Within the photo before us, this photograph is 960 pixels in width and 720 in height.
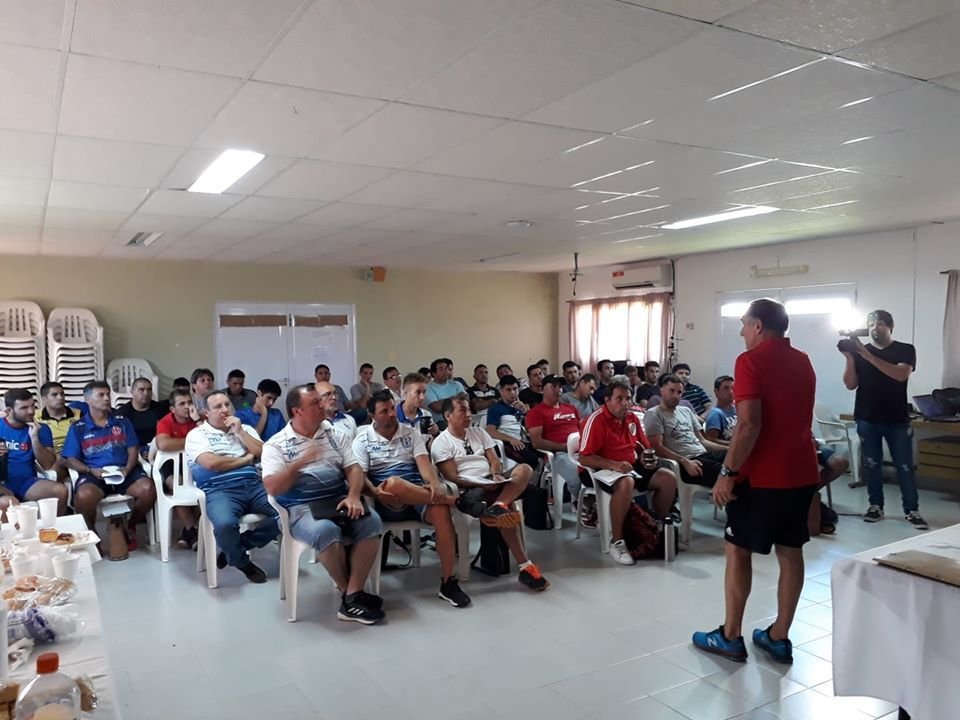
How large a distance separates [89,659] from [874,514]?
525cm

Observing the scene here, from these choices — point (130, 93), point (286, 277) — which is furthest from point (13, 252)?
point (130, 93)

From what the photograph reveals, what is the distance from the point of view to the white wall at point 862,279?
20.3 ft

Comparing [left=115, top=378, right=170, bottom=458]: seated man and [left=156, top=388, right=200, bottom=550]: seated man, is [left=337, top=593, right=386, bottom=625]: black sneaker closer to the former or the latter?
[left=156, top=388, right=200, bottom=550]: seated man

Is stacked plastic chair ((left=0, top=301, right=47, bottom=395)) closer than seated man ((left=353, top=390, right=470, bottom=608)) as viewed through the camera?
No

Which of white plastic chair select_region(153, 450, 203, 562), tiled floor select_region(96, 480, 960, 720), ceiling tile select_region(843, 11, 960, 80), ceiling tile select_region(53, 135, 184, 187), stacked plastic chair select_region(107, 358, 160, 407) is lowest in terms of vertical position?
tiled floor select_region(96, 480, 960, 720)

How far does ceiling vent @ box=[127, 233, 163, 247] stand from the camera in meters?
5.92

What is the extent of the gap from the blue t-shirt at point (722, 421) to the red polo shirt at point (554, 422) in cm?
107

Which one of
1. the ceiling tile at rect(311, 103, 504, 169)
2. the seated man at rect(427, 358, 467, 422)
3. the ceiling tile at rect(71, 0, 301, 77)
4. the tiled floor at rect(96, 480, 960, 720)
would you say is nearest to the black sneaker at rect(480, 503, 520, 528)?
the tiled floor at rect(96, 480, 960, 720)

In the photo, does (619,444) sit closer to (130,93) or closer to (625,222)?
(625,222)

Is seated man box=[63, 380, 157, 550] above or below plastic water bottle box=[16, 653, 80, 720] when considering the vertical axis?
below

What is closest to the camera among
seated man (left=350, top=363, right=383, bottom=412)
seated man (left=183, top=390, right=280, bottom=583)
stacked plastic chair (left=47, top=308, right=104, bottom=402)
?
seated man (left=183, top=390, right=280, bottom=583)

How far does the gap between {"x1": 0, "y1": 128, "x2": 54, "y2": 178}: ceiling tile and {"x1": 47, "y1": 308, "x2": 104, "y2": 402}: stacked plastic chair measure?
3587 millimetres

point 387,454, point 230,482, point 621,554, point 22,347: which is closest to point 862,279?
point 621,554

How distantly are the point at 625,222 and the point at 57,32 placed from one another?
4.50 meters
